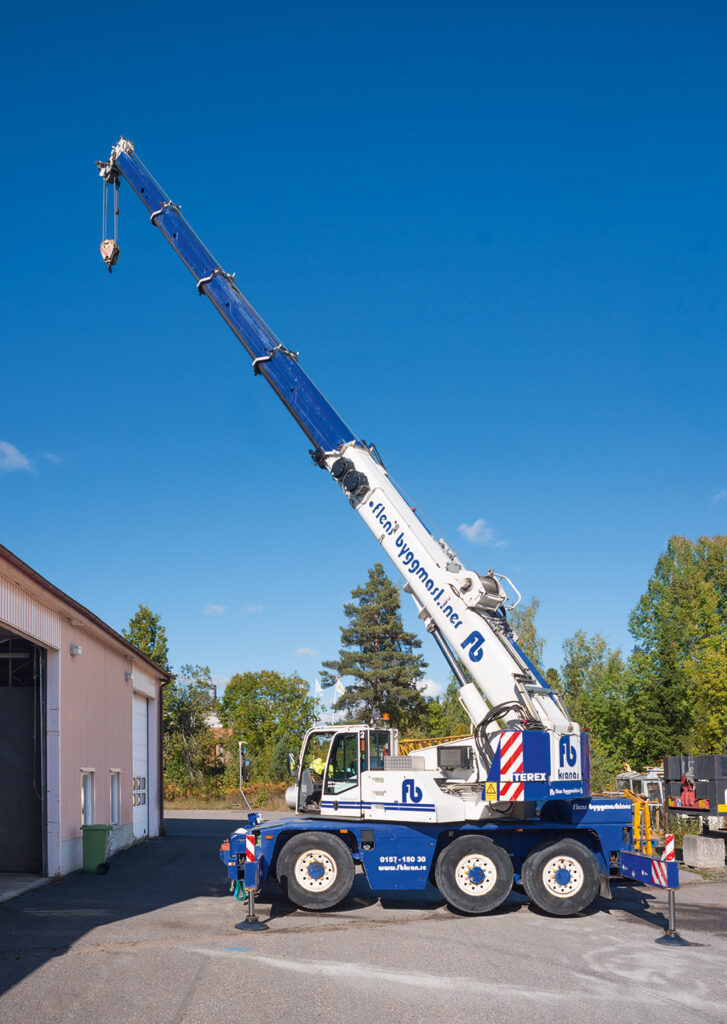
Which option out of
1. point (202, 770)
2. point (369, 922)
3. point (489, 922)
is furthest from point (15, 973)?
point (202, 770)

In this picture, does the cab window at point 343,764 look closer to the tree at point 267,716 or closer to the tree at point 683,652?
the tree at point 683,652

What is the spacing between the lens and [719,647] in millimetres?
43406

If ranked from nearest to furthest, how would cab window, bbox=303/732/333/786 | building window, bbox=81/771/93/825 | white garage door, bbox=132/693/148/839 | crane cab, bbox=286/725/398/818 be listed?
crane cab, bbox=286/725/398/818
cab window, bbox=303/732/333/786
building window, bbox=81/771/93/825
white garage door, bbox=132/693/148/839

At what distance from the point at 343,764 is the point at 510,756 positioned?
2622 mm

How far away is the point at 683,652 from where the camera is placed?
5138 centimetres

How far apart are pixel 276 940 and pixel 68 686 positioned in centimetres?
868

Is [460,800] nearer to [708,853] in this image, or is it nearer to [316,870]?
[316,870]

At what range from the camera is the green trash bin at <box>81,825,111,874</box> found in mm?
17797

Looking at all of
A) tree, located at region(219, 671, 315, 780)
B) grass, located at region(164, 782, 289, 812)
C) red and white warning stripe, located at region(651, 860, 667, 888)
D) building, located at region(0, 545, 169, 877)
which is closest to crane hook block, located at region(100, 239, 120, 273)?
building, located at region(0, 545, 169, 877)

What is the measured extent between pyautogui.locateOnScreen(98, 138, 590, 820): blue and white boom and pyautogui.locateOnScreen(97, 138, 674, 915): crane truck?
2 centimetres

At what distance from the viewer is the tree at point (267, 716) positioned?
50509mm

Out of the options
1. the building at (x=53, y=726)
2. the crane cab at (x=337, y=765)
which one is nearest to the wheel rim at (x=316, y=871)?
A: the crane cab at (x=337, y=765)

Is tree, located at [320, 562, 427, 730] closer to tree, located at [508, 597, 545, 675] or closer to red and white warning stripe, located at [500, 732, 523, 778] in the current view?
tree, located at [508, 597, 545, 675]

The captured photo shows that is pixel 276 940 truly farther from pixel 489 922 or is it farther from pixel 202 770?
pixel 202 770
